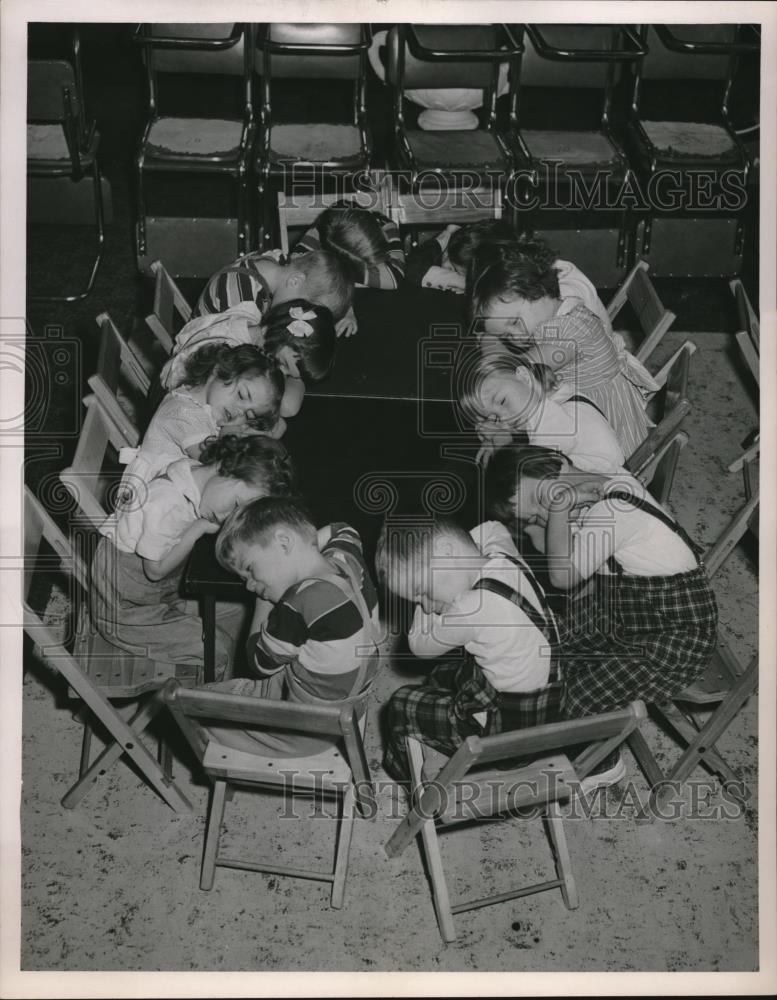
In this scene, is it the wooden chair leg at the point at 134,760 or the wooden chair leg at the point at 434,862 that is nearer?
the wooden chair leg at the point at 434,862

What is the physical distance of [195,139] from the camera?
464 cm

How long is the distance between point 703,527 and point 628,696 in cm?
134

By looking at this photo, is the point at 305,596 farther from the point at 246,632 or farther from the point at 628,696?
the point at 628,696

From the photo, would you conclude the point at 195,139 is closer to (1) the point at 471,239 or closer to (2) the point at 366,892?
(1) the point at 471,239

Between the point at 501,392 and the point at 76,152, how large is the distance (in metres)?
2.67

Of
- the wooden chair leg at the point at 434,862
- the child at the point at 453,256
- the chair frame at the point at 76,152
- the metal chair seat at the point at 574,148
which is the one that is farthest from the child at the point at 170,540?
the metal chair seat at the point at 574,148

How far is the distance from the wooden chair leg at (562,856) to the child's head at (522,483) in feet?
2.40

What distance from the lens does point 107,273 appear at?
16.0ft

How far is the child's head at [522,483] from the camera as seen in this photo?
8.66 ft

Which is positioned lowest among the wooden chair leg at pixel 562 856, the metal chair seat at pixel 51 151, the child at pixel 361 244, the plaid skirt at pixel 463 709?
the wooden chair leg at pixel 562 856

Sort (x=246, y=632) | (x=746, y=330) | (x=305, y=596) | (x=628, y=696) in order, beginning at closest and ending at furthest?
(x=305, y=596), (x=628, y=696), (x=246, y=632), (x=746, y=330)

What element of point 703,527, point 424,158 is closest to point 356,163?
point 424,158

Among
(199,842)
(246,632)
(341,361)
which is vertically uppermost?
(341,361)

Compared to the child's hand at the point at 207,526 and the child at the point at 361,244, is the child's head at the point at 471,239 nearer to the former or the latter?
the child at the point at 361,244
